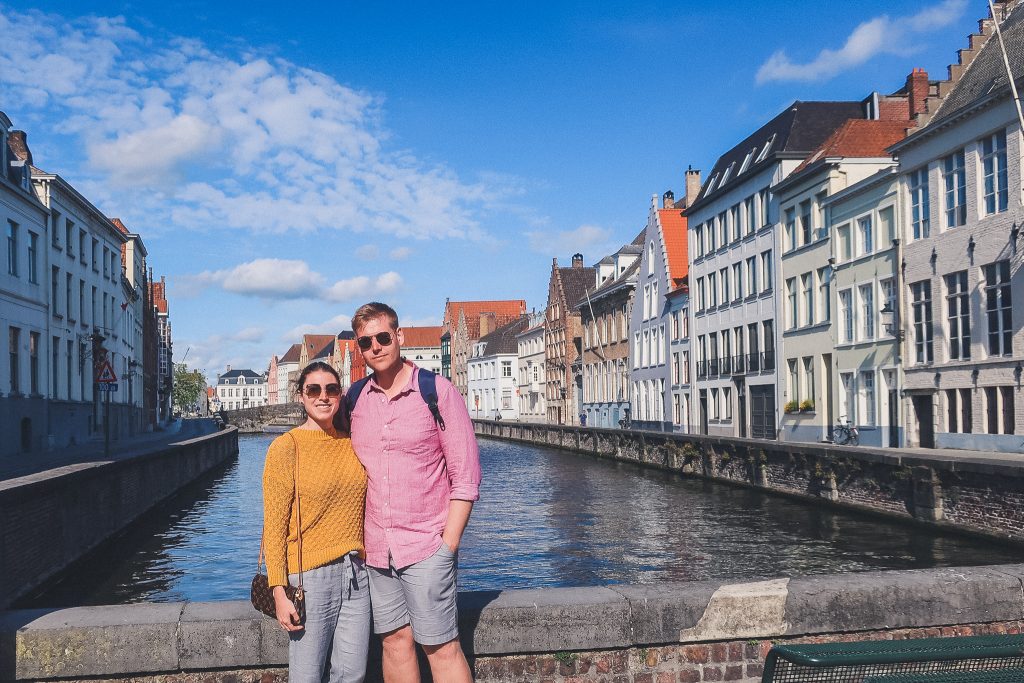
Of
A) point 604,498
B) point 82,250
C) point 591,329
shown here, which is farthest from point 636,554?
point 591,329

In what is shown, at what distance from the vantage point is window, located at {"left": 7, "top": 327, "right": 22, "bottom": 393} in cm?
3006

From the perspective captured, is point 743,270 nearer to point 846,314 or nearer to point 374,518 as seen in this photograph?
point 846,314

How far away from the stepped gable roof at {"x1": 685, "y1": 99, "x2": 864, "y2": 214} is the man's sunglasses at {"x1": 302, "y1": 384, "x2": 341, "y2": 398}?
117ft

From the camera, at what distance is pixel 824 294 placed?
34.3m

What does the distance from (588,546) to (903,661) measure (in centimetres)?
1548

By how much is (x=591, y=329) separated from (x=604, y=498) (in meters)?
40.8

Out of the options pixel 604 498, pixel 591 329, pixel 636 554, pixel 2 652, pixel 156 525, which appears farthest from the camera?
pixel 591 329

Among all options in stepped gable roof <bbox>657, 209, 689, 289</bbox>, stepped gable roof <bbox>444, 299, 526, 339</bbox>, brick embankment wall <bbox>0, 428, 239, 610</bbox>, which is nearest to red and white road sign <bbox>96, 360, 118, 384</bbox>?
brick embankment wall <bbox>0, 428, 239, 610</bbox>

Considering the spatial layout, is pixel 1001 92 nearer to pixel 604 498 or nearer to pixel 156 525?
pixel 604 498

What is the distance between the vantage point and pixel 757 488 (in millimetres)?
29141

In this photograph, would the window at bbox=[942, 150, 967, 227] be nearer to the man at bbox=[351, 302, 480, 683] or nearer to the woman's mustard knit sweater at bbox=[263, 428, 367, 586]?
the man at bbox=[351, 302, 480, 683]

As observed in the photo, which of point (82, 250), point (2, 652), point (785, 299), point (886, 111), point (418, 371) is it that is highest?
point (886, 111)

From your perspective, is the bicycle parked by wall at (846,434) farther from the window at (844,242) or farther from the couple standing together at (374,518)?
the couple standing together at (374,518)

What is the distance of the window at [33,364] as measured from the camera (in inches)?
1251
